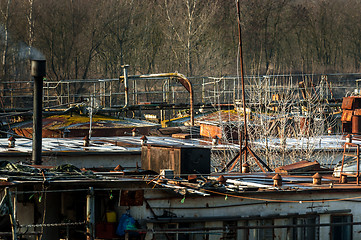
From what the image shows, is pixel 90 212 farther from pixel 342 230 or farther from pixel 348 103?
pixel 348 103

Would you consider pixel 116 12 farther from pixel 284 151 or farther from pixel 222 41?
pixel 284 151

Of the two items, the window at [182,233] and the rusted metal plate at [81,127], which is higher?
the rusted metal plate at [81,127]

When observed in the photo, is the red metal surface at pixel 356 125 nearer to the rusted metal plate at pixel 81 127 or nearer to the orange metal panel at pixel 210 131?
the orange metal panel at pixel 210 131

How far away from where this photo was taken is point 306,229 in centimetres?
1481

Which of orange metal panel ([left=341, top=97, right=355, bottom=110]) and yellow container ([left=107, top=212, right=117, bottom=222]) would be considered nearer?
yellow container ([left=107, top=212, right=117, bottom=222])

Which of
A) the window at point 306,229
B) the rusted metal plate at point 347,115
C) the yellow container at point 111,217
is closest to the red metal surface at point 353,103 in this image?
the rusted metal plate at point 347,115

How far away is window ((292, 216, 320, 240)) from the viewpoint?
48.5 feet

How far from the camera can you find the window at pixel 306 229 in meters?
14.8

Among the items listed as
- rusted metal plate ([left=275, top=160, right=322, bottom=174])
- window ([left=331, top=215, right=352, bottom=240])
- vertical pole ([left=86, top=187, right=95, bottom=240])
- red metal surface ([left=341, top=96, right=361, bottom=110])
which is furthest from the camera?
red metal surface ([left=341, top=96, right=361, bottom=110])

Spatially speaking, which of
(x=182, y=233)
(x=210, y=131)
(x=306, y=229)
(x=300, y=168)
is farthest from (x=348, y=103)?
(x=182, y=233)

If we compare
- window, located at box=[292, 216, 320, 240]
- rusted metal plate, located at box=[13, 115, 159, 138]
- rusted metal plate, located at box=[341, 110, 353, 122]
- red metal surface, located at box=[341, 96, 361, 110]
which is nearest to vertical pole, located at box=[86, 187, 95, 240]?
window, located at box=[292, 216, 320, 240]

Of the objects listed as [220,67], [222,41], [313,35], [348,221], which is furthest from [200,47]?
[348,221]

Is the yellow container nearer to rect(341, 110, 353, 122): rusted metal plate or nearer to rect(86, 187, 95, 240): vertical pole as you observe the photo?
rect(86, 187, 95, 240): vertical pole

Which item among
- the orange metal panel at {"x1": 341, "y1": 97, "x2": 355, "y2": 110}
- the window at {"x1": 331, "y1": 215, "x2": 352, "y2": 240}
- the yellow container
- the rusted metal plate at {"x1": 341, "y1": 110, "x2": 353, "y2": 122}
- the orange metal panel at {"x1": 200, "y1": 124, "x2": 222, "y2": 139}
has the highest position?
the orange metal panel at {"x1": 341, "y1": 97, "x2": 355, "y2": 110}
